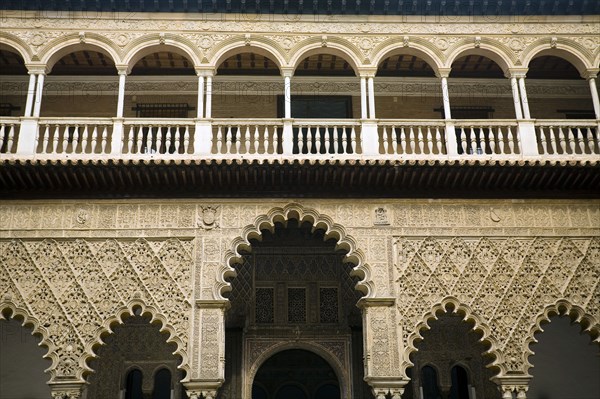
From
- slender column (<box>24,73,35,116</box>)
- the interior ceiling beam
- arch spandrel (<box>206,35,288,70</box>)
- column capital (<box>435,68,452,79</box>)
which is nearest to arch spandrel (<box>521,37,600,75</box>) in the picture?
the interior ceiling beam

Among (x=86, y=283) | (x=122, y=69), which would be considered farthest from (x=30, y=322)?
(x=122, y=69)

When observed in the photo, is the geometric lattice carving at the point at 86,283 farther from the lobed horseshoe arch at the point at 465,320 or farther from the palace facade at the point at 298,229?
the lobed horseshoe arch at the point at 465,320

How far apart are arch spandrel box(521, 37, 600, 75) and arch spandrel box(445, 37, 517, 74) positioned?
0.19 meters

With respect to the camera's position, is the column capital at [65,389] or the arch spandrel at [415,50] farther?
the arch spandrel at [415,50]

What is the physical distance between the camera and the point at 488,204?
305 inches

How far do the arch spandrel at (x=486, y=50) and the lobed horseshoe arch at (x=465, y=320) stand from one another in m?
3.02

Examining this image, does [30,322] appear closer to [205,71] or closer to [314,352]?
[205,71]

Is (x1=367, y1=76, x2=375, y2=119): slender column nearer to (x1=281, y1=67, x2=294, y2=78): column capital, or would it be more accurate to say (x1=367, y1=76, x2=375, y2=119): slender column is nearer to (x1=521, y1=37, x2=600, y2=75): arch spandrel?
(x1=281, y1=67, x2=294, y2=78): column capital

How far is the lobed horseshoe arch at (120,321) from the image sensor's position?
7.01 m

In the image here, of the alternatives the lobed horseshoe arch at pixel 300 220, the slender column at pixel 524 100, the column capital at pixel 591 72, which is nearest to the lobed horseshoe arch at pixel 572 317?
the lobed horseshoe arch at pixel 300 220

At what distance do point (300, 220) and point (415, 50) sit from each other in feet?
8.67

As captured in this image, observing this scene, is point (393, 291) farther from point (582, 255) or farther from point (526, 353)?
point (582, 255)

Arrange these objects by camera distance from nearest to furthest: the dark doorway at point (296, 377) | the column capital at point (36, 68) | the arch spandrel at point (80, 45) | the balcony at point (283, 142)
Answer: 1. the balcony at point (283, 142)
2. the column capital at point (36, 68)
3. the arch spandrel at point (80, 45)
4. the dark doorway at point (296, 377)

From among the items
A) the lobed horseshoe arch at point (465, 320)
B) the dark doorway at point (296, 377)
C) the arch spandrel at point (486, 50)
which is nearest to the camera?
the lobed horseshoe arch at point (465, 320)
